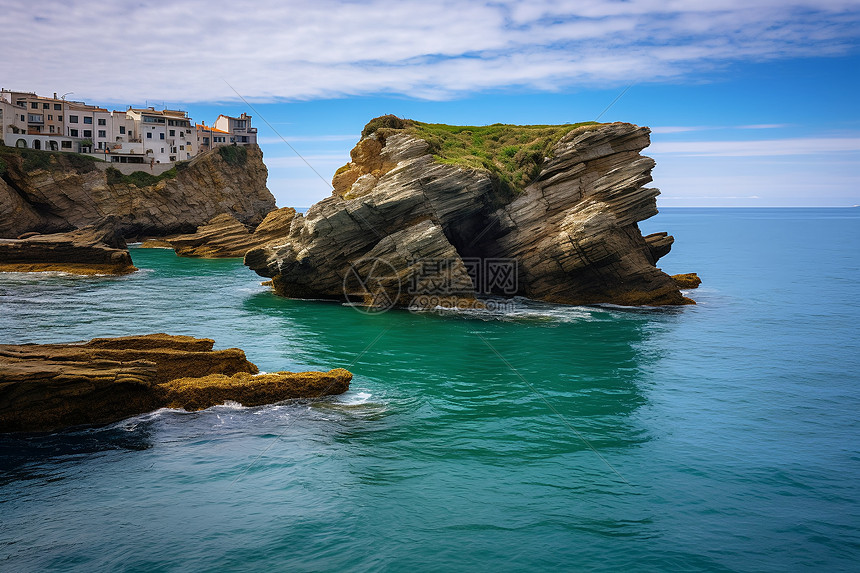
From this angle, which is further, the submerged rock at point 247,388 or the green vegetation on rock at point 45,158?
the green vegetation on rock at point 45,158

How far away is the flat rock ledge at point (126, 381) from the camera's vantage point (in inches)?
744

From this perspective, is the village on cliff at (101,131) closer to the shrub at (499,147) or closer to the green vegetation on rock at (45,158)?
the green vegetation on rock at (45,158)

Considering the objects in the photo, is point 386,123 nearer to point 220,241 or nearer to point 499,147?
point 499,147

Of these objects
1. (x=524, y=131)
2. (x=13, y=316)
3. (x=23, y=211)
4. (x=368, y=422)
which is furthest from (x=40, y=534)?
(x=23, y=211)

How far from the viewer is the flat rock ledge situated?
1891 cm

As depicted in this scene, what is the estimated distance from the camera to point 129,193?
103 m

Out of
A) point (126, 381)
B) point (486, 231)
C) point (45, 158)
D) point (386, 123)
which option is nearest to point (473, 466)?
point (126, 381)

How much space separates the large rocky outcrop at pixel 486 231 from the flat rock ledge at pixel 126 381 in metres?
19.2

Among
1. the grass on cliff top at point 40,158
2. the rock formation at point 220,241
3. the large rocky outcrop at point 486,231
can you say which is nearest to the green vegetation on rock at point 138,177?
the grass on cliff top at point 40,158

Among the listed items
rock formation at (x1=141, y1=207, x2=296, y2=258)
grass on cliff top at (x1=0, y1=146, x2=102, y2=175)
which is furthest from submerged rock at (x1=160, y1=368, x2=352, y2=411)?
grass on cliff top at (x1=0, y1=146, x2=102, y2=175)

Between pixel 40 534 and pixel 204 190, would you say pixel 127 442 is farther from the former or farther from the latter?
pixel 204 190

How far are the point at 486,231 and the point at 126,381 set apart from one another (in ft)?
108

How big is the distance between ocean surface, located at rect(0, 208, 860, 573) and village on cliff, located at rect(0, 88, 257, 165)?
272 feet

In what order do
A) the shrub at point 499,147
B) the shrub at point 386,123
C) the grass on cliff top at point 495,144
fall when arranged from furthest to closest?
the shrub at point 386,123 < the grass on cliff top at point 495,144 < the shrub at point 499,147
